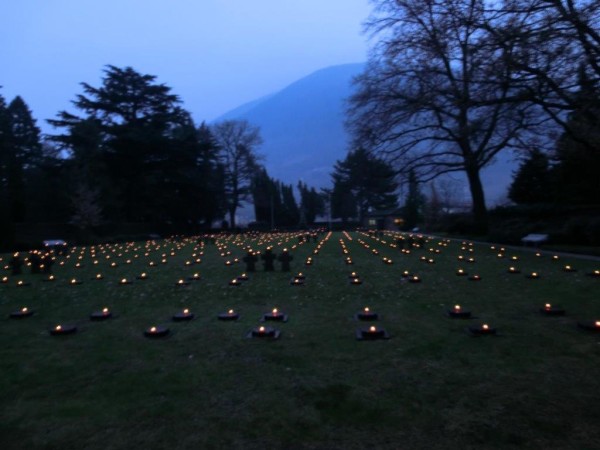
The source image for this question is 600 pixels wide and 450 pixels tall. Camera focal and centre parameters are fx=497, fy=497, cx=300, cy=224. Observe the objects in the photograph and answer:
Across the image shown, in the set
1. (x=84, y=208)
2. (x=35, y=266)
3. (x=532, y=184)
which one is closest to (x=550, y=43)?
Result: (x=35, y=266)

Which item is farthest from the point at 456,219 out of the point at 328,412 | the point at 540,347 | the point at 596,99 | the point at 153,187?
the point at 328,412

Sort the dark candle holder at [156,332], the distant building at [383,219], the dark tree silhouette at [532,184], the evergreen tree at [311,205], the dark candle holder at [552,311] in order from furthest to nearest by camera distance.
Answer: the evergreen tree at [311,205]
the distant building at [383,219]
the dark tree silhouette at [532,184]
the dark candle holder at [552,311]
the dark candle holder at [156,332]

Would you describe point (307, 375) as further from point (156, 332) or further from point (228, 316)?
point (228, 316)

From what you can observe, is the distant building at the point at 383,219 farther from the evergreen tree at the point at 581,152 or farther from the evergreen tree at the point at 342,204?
the evergreen tree at the point at 581,152

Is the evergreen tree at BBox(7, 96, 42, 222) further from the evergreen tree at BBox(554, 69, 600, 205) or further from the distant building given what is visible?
the distant building

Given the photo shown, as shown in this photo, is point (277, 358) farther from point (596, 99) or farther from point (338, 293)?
point (596, 99)

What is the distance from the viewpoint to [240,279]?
12.5m

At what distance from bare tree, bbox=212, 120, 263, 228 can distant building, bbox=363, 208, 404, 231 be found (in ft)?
66.1

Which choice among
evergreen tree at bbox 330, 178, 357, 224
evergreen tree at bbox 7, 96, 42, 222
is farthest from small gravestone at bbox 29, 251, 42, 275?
evergreen tree at bbox 330, 178, 357, 224

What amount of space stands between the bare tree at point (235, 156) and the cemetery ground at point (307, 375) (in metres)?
55.5

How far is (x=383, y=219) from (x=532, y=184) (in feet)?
125

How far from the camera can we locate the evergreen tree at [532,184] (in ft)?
111

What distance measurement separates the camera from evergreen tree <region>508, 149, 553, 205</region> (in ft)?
111

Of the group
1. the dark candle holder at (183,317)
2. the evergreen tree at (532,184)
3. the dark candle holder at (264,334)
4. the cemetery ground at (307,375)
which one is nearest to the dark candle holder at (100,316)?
the cemetery ground at (307,375)
